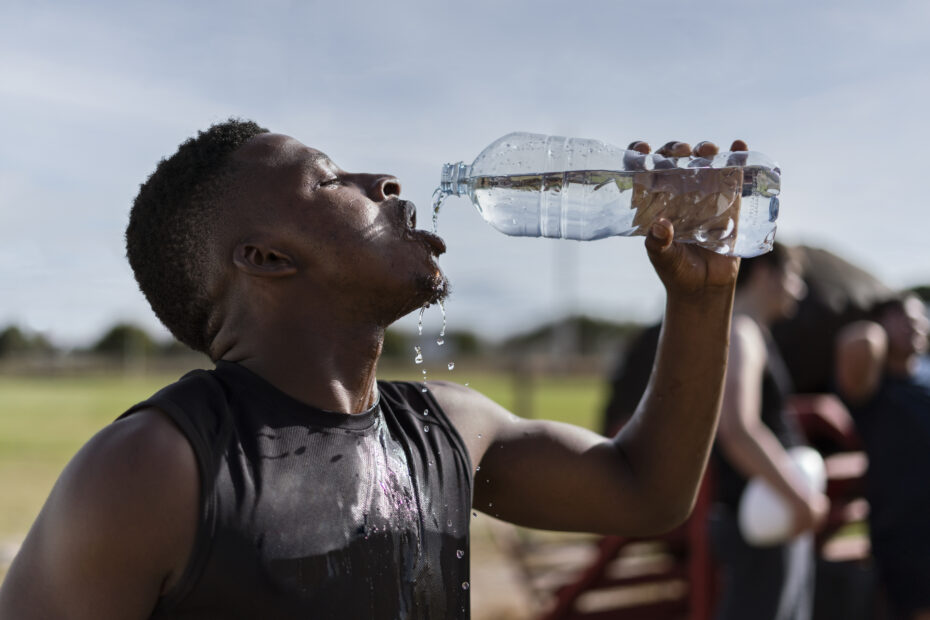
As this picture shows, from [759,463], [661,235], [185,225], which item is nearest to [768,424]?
[759,463]

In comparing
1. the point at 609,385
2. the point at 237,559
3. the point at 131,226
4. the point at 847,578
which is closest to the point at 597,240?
the point at 131,226

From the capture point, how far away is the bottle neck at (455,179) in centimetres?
241

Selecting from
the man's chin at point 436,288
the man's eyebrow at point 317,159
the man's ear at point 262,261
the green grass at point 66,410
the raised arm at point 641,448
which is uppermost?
the man's eyebrow at point 317,159

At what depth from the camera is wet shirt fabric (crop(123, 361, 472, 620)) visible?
146 centimetres

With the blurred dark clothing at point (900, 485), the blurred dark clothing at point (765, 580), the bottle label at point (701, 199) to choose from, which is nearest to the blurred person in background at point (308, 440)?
the bottle label at point (701, 199)

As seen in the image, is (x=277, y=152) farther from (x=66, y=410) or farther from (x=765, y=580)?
(x=66, y=410)

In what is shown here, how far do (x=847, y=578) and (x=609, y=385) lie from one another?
7.46 feet

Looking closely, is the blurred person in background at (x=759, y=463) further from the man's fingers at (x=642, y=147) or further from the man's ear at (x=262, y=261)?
the man's ear at (x=262, y=261)

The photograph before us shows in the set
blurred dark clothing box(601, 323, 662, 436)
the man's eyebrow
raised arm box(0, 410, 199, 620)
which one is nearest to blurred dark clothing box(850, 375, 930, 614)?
blurred dark clothing box(601, 323, 662, 436)

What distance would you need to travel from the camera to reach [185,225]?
192 centimetres

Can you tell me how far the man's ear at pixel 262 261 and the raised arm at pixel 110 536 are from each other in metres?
0.45

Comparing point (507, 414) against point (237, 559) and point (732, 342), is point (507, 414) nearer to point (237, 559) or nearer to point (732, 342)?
point (237, 559)

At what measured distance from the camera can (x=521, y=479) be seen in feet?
6.93

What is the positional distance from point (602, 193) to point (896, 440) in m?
2.65
